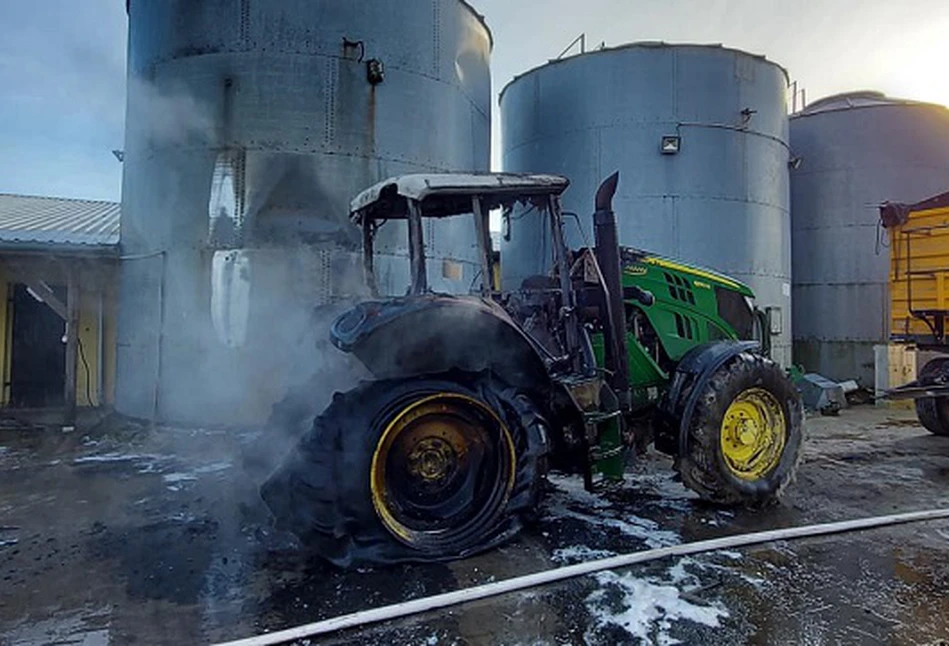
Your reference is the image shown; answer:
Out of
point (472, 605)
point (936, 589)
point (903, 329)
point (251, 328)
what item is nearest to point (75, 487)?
point (251, 328)

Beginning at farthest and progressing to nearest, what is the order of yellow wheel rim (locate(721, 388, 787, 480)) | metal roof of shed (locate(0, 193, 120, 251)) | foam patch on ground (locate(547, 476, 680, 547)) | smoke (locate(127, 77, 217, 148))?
metal roof of shed (locate(0, 193, 120, 251)), smoke (locate(127, 77, 217, 148)), yellow wheel rim (locate(721, 388, 787, 480)), foam patch on ground (locate(547, 476, 680, 547))

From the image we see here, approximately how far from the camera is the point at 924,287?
8.00 meters

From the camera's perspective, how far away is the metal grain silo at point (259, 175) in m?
7.91

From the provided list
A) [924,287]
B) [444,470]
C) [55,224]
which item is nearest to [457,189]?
[444,470]

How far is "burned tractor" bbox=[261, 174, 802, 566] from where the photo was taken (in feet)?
12.5

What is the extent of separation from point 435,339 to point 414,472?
871 mm

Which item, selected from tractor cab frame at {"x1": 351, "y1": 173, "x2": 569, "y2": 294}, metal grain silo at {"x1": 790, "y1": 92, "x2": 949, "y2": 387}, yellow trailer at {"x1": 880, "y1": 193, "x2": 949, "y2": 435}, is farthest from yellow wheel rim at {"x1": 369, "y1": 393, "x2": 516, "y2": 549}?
metal grain silo at {"x1": 790, "y1": 92, "x2": 949, "y2": 387}

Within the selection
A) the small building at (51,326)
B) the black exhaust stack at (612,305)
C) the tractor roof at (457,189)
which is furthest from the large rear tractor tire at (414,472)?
the small building at (51,326)

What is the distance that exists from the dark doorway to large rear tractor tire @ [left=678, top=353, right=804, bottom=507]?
9869 mm

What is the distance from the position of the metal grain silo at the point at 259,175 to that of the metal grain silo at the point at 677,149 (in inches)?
131

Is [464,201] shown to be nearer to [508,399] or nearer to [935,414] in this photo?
[508,399]

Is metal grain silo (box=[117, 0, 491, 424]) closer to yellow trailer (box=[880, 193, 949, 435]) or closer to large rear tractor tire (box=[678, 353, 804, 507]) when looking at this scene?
large rear tractor tire (box=[678, 353, 804, 507])

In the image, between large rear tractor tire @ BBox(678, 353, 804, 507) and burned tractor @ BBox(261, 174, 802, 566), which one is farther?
large rear tractor tire @ BBox(678, 353, 804, 507)

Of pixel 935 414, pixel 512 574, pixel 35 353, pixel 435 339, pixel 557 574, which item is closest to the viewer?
pixel 557 574
